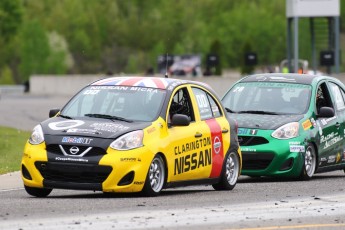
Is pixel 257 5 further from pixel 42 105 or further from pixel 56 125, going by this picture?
pixel 56 125

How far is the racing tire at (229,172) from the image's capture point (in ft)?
52.9

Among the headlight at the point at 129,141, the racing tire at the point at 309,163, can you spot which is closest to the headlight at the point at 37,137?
the headlight at the point at 129,141

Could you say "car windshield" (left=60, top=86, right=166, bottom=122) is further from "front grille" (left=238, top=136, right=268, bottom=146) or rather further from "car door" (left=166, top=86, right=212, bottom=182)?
"front grille" (left=238, top=136, right=268, bottom=146)

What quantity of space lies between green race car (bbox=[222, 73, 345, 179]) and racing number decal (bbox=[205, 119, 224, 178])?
189cm

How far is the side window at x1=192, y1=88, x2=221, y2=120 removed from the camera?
15908 mm

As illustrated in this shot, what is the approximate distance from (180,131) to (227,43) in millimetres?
125310

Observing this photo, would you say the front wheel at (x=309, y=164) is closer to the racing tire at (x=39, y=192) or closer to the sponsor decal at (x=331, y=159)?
the sponsor decal at (x=331, y=159)

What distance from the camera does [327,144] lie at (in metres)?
18.9

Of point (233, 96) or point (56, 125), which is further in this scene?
point (233, 96)

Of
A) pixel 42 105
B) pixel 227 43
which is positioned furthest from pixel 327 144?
pixel 227 43

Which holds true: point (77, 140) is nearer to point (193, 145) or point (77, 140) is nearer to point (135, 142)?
point (135, 142)

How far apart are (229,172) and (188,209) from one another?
3.46 metres

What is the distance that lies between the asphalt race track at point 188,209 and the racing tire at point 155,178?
5.1 inches

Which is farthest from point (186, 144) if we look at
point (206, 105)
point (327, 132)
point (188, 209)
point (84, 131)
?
point (327, 132)
